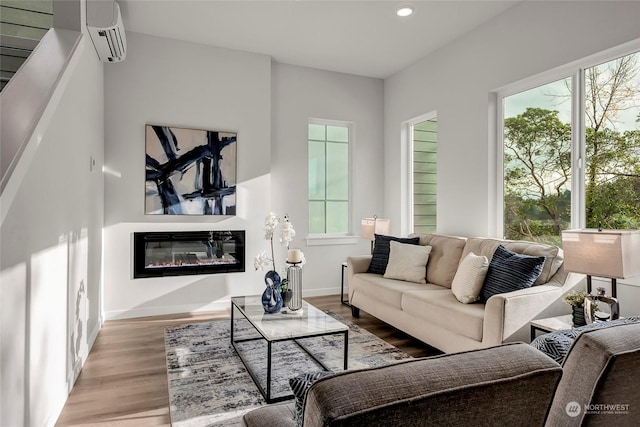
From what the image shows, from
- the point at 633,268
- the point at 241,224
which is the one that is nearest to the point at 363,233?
the point at 241,224

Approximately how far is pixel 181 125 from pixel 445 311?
3.29 m

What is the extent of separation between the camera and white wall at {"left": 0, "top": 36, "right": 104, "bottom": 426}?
153 cm

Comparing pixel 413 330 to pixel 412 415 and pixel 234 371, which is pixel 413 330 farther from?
pixel 412 415

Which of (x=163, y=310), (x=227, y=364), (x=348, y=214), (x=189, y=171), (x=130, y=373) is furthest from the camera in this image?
(x=348, y=214)

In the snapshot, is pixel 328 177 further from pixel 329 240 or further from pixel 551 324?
pixel 551 324

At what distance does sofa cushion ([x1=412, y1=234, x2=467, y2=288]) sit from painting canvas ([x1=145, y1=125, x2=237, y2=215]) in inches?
89.0

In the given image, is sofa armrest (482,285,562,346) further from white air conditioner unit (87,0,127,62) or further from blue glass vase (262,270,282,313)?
white air conditioner unit (87,0,127,62)

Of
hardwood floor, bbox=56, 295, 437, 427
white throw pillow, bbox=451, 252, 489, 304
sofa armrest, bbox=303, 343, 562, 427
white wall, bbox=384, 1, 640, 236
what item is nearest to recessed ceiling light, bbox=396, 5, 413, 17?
Answer: white wall, bbox=384, 1, 640, 236

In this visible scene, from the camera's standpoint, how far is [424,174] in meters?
4.92

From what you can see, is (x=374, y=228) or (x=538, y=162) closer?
(x=538, y=162)

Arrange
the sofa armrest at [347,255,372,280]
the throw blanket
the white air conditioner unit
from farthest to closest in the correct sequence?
the sofa armrest at [347,255,372,280]
the white air conditioner unit
the throw blanket

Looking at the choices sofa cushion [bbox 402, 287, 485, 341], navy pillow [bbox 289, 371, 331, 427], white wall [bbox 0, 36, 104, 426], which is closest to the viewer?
navy pillow [bbox 289, 371, 331, 427]

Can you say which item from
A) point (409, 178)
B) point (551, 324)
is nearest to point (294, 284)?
point (551, 324)

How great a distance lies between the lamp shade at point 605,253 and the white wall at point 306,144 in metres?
3.17
